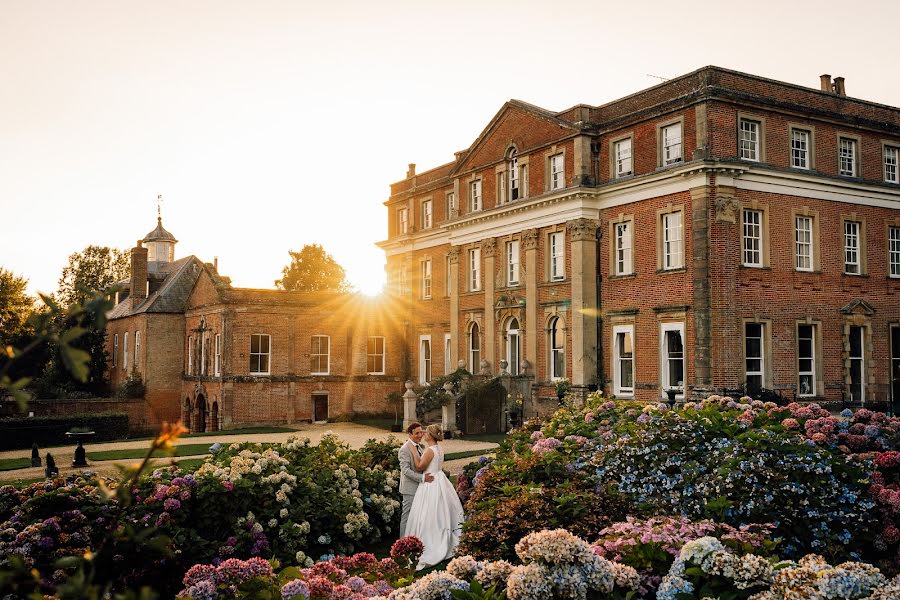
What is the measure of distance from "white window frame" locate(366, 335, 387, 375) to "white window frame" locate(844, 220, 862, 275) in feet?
71.1

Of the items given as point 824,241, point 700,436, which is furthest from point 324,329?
point 700,436

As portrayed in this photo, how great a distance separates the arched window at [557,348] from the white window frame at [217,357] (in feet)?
50.9

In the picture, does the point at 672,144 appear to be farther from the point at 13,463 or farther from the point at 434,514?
the point at 13,463

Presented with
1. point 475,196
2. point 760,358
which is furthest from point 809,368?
point 475,196

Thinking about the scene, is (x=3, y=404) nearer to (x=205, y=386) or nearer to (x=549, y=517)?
(x=205, y=386)

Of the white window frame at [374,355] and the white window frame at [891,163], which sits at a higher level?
the white window frame at [891,163]

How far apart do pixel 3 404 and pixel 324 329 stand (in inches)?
566

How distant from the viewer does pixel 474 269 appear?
1409 inches

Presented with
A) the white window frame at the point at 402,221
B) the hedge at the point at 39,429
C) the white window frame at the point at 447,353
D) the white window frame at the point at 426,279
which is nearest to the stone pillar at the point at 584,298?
the white window frame at the point at 447,353

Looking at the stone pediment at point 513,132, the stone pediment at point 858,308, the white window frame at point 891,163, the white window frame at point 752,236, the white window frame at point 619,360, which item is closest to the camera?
the white window frame at point 752,236

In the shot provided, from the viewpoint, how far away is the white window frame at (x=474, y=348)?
35406mm

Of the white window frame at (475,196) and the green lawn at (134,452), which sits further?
the white window frame at (475,196)

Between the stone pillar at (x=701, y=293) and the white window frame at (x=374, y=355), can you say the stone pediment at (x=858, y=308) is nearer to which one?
the stone pillar at (x=701, y=293)

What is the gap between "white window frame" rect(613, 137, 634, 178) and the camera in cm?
2822
